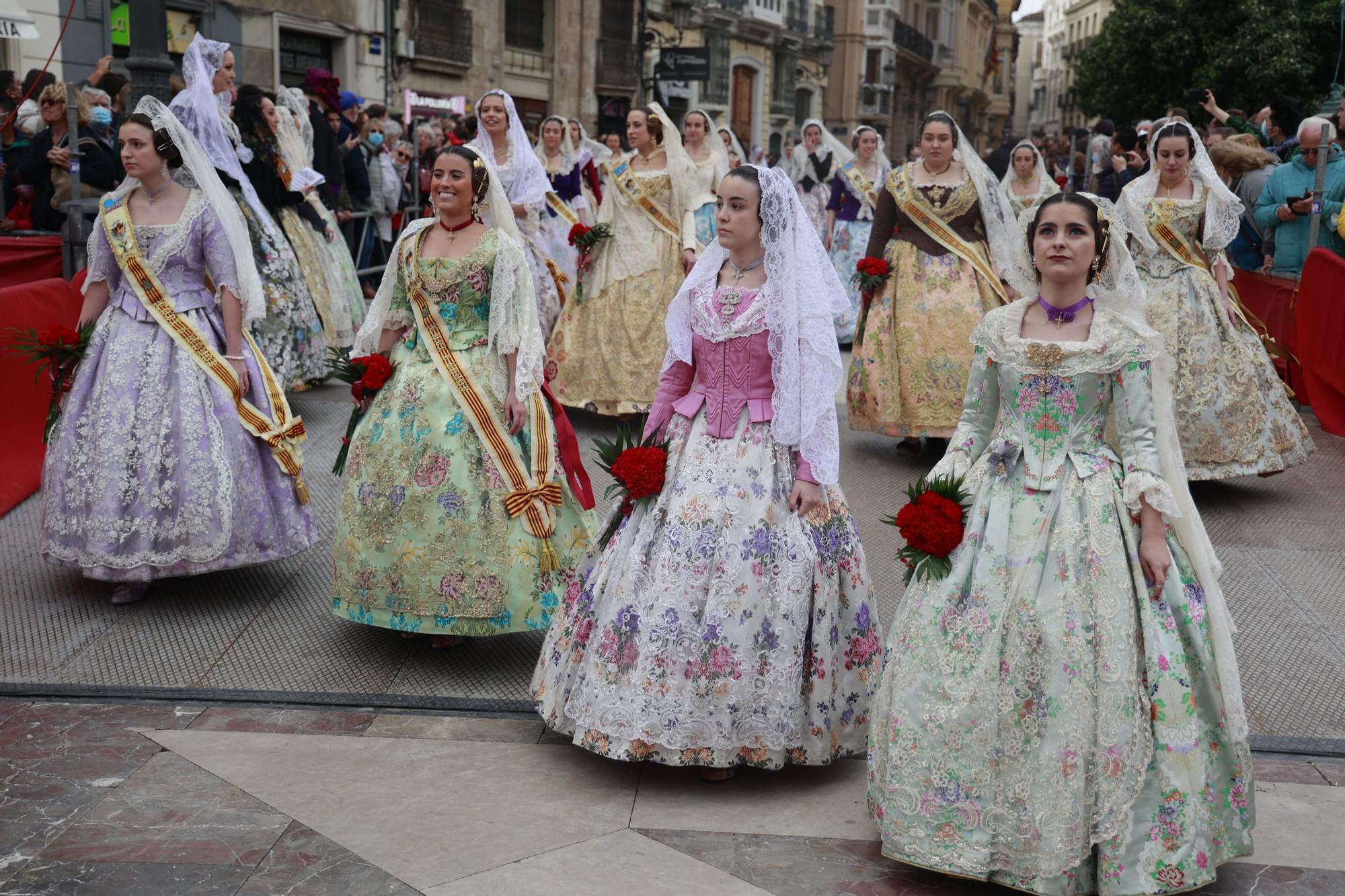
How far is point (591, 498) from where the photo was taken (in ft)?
16.5

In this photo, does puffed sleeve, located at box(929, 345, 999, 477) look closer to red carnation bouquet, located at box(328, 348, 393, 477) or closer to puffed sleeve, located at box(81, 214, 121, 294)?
red carnation bouquet, located at box(328, 348, 393, 477)

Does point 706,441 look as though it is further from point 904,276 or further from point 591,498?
point 904,276

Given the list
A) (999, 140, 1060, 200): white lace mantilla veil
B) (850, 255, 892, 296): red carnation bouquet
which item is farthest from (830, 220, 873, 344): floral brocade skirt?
(850, 255, 892, 296): red carnation bouquet

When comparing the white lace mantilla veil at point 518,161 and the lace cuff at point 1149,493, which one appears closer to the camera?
the lace cuff at point 1149,493

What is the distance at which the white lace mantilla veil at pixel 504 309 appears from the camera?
5000 millimetres

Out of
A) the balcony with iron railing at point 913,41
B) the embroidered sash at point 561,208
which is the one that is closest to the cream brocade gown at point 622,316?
the embroidered sash at point 561,208

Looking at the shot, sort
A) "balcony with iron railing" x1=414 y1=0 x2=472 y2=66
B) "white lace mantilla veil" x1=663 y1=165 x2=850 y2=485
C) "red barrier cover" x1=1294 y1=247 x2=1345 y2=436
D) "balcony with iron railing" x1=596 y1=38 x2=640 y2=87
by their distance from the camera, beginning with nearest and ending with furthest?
"white lace mantilla veil" x1=663 y1=165 x2=850 y2=485 < "red barrier cover" x1=1294 y1=247 x2=1345 y2=436 < "balcony with iron railing" x1=414 y1=0 x2=472 y2=66 < "balcony with iron railing" x1=596 y1=38 x2=640 y2=87

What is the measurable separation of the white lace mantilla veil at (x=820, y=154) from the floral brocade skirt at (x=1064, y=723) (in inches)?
433

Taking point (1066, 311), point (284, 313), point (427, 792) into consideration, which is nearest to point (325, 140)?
point (284, 313)

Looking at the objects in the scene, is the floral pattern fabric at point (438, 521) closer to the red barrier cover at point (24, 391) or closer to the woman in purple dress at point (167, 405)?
the woman in purple dress at point (167, 405)

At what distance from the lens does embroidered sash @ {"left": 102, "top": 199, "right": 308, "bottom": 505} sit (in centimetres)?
557

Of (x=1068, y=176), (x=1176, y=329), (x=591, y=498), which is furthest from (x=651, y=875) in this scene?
(x=1068, y=176)

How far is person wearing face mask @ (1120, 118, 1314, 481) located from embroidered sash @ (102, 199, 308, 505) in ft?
13.9

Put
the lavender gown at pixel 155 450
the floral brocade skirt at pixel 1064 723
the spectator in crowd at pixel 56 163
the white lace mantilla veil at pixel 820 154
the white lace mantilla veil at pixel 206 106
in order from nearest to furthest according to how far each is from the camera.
A: the floral brocade skirt at pixel 1064 723 < the lavender gown at pixel 155 450 < the white lace mantilla veil at pixel 206 106 < the spectator in crowd at pixel 56 163 < the white lace mantilla veil at pixel 820 154
